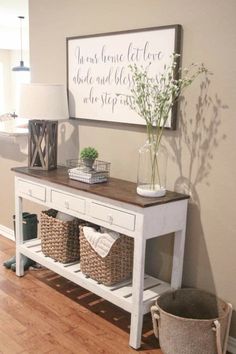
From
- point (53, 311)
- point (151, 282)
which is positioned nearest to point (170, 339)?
point (151, 282)

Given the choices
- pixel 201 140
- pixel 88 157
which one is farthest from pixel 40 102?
pixel 201 140

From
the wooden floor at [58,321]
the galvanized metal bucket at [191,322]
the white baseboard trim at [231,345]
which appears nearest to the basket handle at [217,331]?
the galvanized metal bucket at [191,322]

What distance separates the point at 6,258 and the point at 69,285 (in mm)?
735

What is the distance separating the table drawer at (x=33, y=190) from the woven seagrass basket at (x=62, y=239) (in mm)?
167

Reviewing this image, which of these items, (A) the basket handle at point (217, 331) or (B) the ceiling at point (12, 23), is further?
(B) the ceiling at point (12, 23)

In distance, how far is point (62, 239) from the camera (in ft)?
8.60

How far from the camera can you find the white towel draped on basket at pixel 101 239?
2.27 m

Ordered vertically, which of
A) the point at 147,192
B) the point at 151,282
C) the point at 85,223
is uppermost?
the point at 147,192

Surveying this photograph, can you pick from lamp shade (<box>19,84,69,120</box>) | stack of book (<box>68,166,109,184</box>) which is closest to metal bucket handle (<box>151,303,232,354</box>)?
stack of book (<box>68,166,109,184</box>)

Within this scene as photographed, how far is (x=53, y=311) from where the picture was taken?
2.51m

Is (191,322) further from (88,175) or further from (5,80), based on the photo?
(5,80)

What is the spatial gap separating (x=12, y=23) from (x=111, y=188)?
5.82m

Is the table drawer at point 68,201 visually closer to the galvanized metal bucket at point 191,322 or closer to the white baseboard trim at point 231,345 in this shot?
the galvanized metal bucket at point 191,322

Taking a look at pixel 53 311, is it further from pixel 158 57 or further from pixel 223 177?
pixel 158 57
